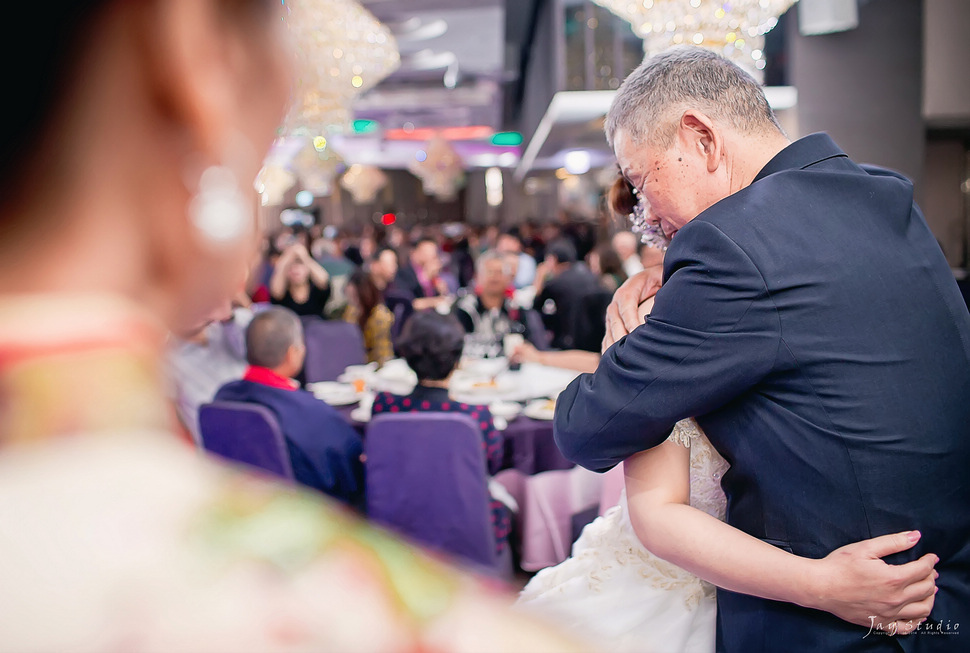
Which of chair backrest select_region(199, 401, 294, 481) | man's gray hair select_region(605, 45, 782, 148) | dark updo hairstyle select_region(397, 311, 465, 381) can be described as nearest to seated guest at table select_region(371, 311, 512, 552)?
dark updo hairstyle select_region(397, 311, 465, 381)

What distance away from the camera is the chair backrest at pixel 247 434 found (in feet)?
8.16

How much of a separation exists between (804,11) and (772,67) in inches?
90.5

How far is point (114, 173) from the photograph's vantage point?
242mm

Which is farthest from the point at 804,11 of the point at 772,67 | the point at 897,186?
the point at 897,186

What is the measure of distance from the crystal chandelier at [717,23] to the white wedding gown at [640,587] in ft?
6.44

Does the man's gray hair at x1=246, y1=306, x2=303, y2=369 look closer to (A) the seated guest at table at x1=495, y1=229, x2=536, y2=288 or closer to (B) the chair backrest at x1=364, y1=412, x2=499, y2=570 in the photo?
(B) the chair backrest at x1=364, y1=412, x2=499, y2=570

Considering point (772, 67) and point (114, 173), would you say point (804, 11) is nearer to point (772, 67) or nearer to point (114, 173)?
point (772, 67)

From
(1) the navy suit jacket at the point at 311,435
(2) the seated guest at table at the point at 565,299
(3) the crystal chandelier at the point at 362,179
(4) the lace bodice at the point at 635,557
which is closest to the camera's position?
(4) the lace bodice at the point at 635,557

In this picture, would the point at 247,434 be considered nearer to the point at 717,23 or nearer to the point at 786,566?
the point at 786,566

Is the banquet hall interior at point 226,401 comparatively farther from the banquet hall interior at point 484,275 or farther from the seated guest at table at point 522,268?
the seated guest at table at point 522,268

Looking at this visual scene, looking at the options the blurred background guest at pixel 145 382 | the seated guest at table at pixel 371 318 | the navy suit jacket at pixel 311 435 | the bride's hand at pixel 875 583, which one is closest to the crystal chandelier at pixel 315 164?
the seated guest at table at pixel 371 318

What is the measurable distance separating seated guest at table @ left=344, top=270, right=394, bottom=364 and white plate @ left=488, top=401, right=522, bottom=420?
1.80 m

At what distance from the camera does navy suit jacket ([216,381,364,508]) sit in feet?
8.58

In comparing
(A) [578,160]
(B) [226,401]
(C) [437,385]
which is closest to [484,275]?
(C) [437,385]
